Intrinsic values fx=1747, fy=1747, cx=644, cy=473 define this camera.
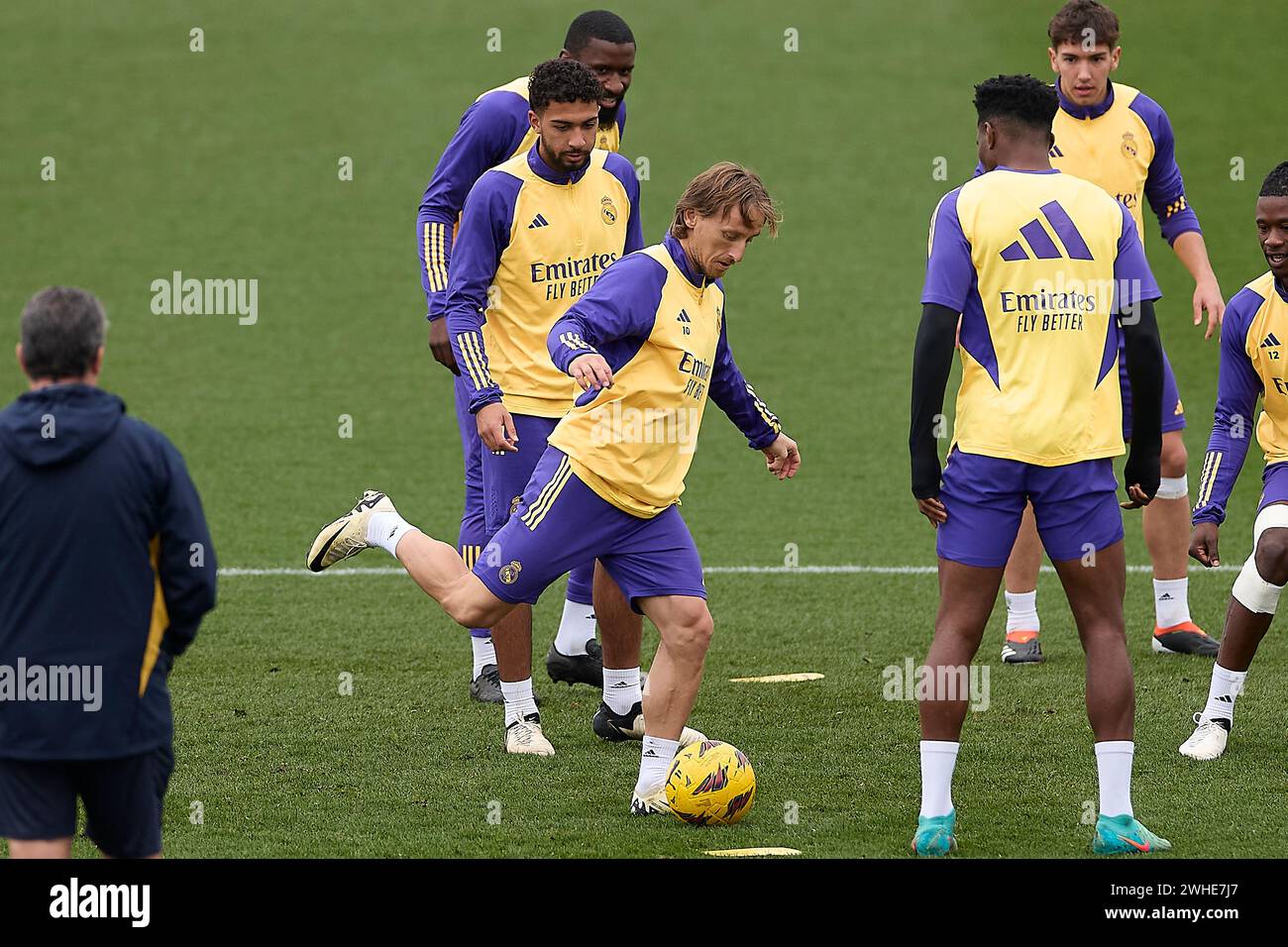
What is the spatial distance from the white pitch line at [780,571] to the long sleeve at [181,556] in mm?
5810

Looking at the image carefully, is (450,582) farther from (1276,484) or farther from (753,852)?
(1276,484)

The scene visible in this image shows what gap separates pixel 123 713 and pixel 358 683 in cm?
366

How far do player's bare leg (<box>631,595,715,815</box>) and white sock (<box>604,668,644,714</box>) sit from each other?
2.85 ft

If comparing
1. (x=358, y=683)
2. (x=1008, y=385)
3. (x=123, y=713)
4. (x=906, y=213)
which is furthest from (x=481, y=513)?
(x=906, y=213)

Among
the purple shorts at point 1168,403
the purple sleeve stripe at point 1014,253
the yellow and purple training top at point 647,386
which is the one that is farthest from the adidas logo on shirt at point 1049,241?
the purple shorts at point 1168,403

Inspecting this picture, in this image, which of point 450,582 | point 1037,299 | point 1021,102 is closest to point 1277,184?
point 1021,102

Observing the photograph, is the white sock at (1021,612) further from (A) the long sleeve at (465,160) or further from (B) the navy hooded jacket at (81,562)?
(B) the navy hooded jacket at (81,562)

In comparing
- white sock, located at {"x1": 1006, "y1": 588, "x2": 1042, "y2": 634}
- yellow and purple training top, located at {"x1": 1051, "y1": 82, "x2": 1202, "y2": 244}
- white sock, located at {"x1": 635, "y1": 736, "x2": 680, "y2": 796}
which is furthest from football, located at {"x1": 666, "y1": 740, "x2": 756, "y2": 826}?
yellow and purple training top, located at {"x1": 1051, "y1": 82, "x2": 1202, "y2": 244}

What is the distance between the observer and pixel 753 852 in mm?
5117

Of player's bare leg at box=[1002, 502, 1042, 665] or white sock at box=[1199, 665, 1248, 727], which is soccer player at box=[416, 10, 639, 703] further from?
white sock at box=[1199, 665, 1248, 727]

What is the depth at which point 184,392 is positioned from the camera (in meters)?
14.7

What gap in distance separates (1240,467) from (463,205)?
302 cm

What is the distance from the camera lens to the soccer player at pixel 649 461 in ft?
17.7

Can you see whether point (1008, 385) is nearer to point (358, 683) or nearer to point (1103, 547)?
point (1103, 547)
